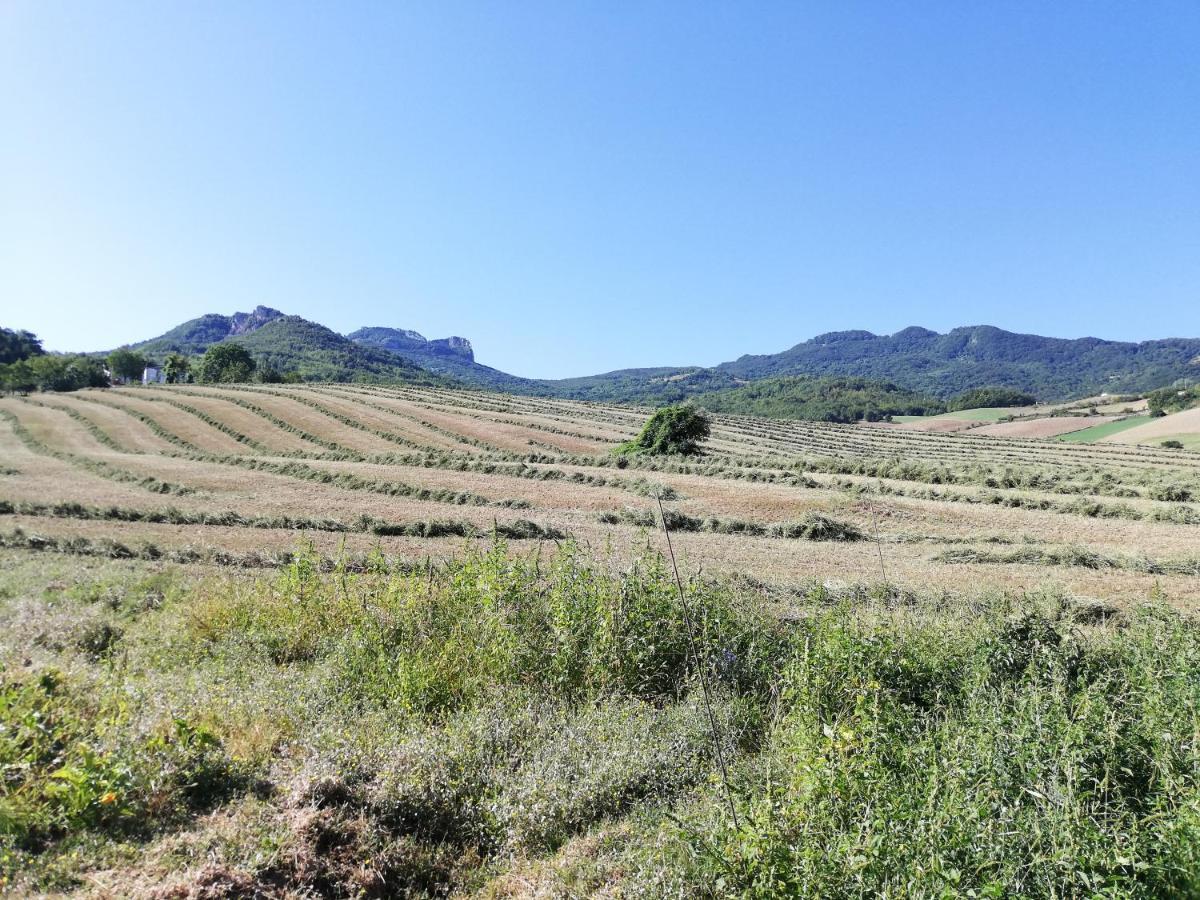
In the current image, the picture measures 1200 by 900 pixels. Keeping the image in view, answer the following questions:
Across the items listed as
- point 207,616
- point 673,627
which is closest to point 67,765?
point 207,616

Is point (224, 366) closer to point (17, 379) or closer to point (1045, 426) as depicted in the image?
point (17, 379)

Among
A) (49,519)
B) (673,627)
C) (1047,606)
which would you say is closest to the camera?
(673,627)

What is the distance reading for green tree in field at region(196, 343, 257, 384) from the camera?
10675 cm

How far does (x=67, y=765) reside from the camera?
4.12 meters

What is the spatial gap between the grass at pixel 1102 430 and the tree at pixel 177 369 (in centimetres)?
13752

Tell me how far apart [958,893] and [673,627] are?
14.2 feet

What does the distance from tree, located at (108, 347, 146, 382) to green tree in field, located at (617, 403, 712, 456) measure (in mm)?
100932

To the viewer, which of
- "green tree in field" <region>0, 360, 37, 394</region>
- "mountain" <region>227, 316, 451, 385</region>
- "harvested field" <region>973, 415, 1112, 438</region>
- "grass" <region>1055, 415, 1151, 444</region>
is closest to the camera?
"green tree in field" <region>0, 360, 37, 394</region>

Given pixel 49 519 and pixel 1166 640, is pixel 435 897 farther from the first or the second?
pixel 49 519

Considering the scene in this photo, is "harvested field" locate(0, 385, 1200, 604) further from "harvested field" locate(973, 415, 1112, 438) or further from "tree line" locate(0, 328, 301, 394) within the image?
"harvested field" locate(973, 415, 1112, 438)

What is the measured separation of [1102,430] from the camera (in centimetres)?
7762

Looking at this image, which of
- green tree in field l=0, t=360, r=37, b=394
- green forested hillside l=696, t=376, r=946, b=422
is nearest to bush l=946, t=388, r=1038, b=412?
green forested hillside l=696, t=376, r=946, b=422

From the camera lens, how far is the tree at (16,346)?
3282 inches

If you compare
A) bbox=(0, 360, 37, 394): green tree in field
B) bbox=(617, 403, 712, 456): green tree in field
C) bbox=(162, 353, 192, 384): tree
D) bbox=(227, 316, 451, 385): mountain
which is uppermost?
bbox=(227, 316, 451, 385): mountain
